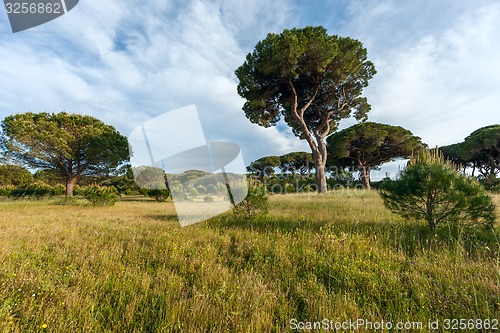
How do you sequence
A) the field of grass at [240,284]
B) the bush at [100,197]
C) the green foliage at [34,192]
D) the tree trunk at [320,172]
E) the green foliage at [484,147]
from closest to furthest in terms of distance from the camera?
the field of grass at [240,284] → the bush at [100,197] → the tree trunk at [320,172] → the green foliage at [34,192] → the green foliage at [484,147]

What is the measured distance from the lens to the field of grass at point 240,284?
1883mm

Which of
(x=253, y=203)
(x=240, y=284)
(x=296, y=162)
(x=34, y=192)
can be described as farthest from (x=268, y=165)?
(x=240, y=284)

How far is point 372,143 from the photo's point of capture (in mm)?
26266

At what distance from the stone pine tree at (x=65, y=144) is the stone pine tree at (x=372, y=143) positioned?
1158 inches

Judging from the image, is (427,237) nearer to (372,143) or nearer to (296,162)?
(372,143)

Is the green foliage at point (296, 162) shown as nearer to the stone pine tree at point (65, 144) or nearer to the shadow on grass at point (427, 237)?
the stone pine tree at point (65, 144)

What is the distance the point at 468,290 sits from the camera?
87.9 inches

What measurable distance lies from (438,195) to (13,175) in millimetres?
46585

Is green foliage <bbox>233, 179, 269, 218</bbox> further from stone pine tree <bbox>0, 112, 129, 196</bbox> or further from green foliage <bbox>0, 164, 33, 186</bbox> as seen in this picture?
green foliage <bbox>0, 164, 33, 186</bbox>

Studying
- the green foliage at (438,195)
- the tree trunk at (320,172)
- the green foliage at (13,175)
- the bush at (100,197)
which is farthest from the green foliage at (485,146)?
the green foliage at (13,175)

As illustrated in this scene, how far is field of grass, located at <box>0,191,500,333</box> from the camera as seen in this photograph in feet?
6.18

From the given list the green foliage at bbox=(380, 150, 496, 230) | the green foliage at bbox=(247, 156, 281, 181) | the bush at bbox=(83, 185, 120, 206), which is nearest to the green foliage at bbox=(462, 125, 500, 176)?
the green foliage at bbox=(380, 150, 496, 230)

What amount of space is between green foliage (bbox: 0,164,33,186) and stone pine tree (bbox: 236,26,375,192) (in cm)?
3548

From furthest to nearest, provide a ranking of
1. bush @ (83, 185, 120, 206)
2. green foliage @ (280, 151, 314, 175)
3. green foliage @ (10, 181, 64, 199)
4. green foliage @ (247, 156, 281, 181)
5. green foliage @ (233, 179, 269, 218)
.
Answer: green foliage @ (247, 156, 281, 181), green foliage @ (280, 151, 314, 175), green foliage @ (10, 181, 64, 199), bush @ (83, 185, 120, 206), green foliage @ (233, 179, 269, 218)
